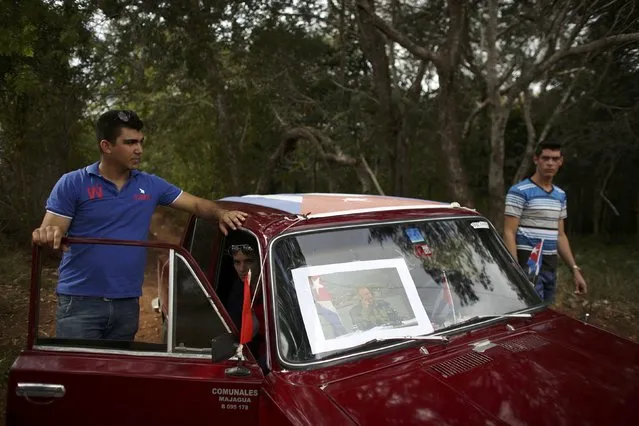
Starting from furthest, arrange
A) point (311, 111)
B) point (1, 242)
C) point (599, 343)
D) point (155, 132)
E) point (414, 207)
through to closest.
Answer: point (155, 132) → point (311, 111) → point (1, 242) → point (414, 207) → point (599, 343)

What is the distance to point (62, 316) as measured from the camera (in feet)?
9.16

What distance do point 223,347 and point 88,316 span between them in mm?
1050

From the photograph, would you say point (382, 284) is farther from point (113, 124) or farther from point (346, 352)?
point (113, 124)

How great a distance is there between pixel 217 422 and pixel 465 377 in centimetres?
103

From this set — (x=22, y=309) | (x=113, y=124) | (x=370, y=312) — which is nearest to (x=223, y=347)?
(x=370, y=312)

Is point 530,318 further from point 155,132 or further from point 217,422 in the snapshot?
point 155,132

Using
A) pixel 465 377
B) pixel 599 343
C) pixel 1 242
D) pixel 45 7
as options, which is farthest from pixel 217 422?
pixel 1 242

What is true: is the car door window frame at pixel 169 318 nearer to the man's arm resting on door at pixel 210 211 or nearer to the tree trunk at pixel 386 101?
the man's arm resting on door at pixel 210 211

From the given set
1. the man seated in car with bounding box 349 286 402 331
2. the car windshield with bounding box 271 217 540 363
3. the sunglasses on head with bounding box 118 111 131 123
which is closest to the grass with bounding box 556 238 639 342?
the car windshield with bounding box 271 217 540 363

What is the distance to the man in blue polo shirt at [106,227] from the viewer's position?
9.09 ft

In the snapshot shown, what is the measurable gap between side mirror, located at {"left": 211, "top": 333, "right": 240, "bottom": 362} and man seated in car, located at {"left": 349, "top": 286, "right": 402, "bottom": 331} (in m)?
0.57

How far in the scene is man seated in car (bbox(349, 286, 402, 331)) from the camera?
243 centimetres

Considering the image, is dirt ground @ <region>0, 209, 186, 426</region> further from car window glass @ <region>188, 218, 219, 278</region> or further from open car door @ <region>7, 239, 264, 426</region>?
open car door @ <region>7, 239, 264, 426</region>

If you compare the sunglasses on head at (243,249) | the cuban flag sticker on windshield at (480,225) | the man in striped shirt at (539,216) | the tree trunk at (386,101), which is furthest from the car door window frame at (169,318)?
the tree trunk at (386,101)
